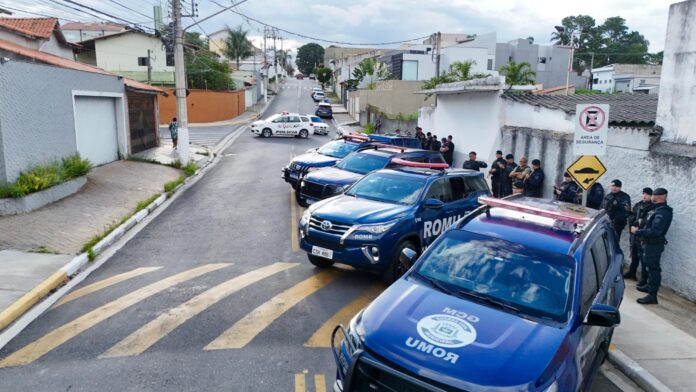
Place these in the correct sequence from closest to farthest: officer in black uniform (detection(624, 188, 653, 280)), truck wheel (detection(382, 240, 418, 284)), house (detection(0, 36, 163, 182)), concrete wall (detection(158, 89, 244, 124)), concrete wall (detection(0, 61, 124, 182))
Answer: truck wheel (detection(382, 240, 418, 284)) → officer in black uniform (detection(624, 188, 653, 280)) → concrete wall (detection(0, 61, 124, 182)) → house (detection(0, 36, 163, 182)) → concrete wall (detection(158, 89, 244, 124))

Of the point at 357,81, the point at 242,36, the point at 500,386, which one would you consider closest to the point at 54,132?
the point at 500,386

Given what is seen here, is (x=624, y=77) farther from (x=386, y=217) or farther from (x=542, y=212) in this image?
(x=542, y=212)

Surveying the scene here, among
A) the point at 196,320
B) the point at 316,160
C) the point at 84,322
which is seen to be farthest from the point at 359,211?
the point at 316,160

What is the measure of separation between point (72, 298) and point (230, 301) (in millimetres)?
2335

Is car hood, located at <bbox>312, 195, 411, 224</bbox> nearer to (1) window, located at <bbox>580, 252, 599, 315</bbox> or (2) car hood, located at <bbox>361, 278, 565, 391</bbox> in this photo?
(2) car hood, located at <bbox>361, 278, 565, 391</bbox>

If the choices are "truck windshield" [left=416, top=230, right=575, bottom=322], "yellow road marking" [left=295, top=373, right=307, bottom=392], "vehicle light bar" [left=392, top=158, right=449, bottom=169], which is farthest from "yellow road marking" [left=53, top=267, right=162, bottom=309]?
"vehicle light bar" [left=392, top=158, right=449, bottom=169]

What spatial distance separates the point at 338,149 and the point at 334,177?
4.22 metres

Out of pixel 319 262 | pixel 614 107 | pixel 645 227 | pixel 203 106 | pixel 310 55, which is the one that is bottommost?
pixel 319 262

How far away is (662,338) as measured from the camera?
6.69m

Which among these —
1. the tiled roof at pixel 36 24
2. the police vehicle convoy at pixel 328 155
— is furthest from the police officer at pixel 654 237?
the tiled roof at pixel 36 24

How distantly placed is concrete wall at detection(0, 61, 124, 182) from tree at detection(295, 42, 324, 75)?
124 m

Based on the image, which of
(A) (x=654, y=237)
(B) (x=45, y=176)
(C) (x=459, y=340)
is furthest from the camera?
(B) (x=45, y=176)

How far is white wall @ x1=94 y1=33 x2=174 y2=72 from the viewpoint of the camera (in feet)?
156

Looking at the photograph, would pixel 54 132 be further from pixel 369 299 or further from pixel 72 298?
pixel 369 299
